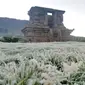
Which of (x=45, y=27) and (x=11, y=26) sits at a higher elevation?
(x=11, y=26)

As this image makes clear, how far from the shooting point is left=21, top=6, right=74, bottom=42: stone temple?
2067 cm

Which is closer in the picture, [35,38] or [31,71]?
[31,71]

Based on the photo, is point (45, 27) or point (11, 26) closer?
point (45, 27)

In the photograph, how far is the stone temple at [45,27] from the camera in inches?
814

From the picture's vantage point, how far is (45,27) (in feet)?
71.3

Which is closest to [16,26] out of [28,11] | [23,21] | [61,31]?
[23,21]

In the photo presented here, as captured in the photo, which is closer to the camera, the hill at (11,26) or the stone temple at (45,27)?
the stone temple at (45,27)

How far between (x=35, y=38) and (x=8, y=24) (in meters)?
17.7

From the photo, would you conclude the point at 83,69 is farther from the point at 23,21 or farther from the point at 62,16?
the point at 23,21

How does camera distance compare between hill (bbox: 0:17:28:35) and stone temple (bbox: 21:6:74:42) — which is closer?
stone temple (bbox: 21:6:74:42)

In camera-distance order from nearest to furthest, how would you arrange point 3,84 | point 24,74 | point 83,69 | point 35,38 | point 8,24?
point 3,84 < point 24,74 < point 83,69 < point 35,38 < point 8,24

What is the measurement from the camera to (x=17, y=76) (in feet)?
6.48

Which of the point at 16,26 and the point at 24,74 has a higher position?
the point at 16,26

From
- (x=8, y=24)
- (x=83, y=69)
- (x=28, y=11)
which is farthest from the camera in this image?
(x=8, y=24)
